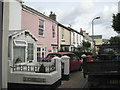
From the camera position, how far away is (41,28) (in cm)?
1362

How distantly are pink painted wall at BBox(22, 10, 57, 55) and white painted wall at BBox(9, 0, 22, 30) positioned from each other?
68 cm

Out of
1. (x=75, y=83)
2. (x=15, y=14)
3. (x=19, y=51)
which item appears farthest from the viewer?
(x=15, y=14)

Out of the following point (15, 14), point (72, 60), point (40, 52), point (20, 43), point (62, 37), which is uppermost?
point (15, 14)

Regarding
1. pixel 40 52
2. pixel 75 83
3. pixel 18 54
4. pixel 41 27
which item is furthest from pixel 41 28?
pixel 75 83

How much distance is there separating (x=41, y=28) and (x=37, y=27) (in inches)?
34.8

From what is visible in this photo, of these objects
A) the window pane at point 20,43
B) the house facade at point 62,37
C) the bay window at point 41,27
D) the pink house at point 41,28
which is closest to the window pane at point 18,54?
the window pane at point 20,43

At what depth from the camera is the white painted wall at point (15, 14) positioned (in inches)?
365

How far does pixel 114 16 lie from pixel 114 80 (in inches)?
345

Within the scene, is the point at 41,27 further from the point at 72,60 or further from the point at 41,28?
the point at 72,60

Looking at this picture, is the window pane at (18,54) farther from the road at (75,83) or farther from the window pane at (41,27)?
the window pane at (41,27)

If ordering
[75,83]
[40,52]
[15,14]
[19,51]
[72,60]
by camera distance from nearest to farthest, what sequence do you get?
[75,83] → [19,51] → [72,60] → [15,14] → [40,52]

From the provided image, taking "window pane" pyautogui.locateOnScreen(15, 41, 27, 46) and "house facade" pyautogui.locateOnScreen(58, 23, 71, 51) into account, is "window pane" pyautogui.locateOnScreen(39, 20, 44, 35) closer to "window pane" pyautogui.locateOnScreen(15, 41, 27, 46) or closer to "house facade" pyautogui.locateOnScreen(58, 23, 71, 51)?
"house facade" pyautogui.locateOnScreen(58, 23, 71, 51)

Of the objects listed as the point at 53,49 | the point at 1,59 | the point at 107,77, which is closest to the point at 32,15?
the point at 53,49

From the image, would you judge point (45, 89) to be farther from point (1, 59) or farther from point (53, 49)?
point (53, 49)
